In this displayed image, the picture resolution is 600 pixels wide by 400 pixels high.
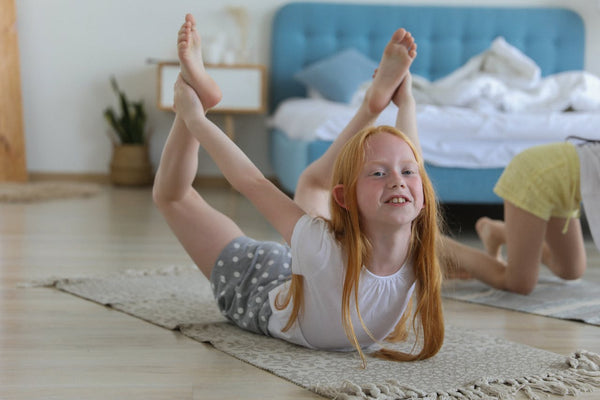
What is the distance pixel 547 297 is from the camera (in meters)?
2.15

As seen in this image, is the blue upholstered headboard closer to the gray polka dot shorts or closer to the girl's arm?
the girl's arm

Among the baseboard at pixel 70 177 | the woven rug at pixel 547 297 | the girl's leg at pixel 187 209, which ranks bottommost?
the baseboard at pixel 70 177

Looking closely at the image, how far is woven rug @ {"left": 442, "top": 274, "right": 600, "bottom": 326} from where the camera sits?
1987 millimetres

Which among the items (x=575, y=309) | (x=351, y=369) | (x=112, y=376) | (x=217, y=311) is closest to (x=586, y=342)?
(x=575, y=309)

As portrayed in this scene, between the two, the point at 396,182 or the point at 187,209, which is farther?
the point at 187,209

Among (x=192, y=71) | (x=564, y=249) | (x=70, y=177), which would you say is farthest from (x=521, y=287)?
(x=70, y=177)

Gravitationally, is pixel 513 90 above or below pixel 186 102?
below

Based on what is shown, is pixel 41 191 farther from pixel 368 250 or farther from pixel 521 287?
pixel 368 250

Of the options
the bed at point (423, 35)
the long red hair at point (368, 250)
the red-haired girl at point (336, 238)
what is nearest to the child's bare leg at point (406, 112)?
the red-haired girl at point (336, 238)

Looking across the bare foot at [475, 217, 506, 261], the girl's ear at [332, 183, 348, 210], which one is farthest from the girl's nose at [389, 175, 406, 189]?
the bare foot at [475, 217, 506, 261]

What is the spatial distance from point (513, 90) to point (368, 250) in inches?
106

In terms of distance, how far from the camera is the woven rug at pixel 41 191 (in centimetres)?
396

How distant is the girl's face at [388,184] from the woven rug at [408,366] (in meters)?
0.28

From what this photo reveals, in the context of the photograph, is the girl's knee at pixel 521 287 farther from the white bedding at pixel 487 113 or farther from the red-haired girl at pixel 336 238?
the white bedding at pixel 487 113
